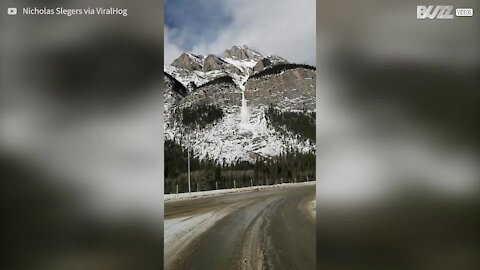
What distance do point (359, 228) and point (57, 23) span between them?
6.49 ft

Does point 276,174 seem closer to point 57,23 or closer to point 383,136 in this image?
point 383,136

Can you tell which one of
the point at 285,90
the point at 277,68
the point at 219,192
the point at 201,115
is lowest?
the point at 219,192

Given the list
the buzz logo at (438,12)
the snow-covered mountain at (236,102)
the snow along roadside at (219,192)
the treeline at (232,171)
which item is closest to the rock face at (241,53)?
the snow-covered mountain at (236,102)

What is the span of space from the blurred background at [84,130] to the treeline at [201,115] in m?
0.15

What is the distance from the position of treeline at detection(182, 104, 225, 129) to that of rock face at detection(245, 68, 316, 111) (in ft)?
0.63

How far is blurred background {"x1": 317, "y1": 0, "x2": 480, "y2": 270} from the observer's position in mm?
2369

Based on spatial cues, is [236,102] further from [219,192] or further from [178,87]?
[219,192]

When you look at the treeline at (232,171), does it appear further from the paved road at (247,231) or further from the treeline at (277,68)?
the treeline at (277,68)

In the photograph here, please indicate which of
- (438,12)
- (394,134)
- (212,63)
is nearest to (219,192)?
(212,63)

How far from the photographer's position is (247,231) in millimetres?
2363

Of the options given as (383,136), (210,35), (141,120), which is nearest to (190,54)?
(210,35)

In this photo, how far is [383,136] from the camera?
93.6 inches

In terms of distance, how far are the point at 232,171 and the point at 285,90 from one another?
1.75ft

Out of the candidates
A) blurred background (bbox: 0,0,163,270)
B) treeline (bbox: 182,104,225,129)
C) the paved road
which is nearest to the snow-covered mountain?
treeline (bbox: 182,104,225,129)
